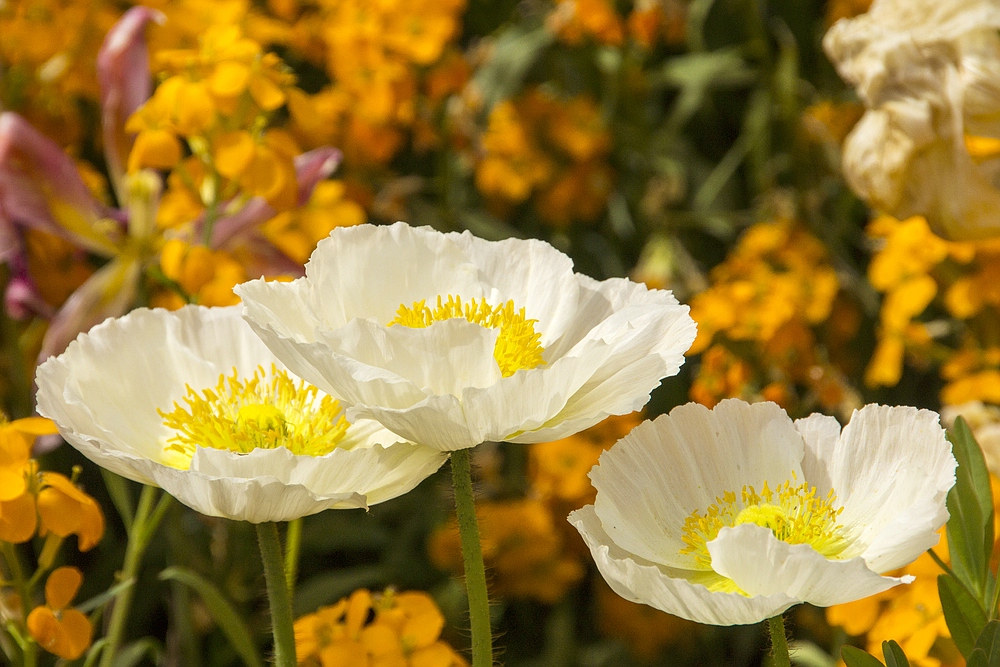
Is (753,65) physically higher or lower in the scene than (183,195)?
lower

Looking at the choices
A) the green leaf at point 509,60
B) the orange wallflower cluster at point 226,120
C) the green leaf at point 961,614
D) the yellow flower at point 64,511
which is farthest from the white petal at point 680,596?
the green leaf at point 509,60

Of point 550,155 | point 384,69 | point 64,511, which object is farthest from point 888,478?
point 550,155

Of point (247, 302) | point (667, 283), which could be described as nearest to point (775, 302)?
point (667, 283)

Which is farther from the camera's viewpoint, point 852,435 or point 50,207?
point 50,207

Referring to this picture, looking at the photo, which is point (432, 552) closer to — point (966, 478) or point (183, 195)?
point (183, 195)

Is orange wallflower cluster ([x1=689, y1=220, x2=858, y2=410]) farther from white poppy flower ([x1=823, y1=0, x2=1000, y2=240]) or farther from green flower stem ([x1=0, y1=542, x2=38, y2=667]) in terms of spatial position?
green flower stem ([x1=0, y1=542, x2=38, y2=667])

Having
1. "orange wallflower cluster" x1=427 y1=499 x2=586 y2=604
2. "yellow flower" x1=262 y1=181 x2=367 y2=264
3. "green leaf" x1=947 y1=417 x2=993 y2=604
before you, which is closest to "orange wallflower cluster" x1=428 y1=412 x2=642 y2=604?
"orange wallflower cluster" x1=427 y1=499 x2=586 y2=604

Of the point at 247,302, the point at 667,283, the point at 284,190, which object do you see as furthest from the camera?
the point at 667,283
